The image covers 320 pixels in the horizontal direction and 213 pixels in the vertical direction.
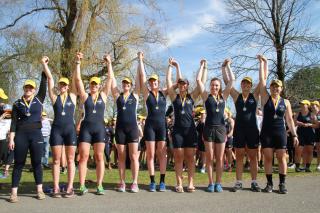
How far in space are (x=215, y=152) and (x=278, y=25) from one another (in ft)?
50.1

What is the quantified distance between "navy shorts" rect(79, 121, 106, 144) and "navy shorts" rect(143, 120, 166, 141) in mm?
1001

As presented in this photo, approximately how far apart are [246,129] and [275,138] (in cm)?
64

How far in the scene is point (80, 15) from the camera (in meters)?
15.9

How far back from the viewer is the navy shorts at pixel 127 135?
8.21 m

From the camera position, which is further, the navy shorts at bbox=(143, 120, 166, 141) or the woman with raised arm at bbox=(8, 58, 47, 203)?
the navy shorts at bbox=(143, 120, 166, 141)

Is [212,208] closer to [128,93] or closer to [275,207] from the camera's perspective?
[275,207]

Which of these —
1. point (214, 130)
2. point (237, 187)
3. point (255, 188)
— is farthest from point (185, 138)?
point (255, 188)

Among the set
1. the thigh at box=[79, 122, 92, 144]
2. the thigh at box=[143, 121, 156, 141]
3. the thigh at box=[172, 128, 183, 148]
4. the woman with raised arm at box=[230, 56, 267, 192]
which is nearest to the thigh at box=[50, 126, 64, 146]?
the thigh at box=[79, 122, 92, 144]

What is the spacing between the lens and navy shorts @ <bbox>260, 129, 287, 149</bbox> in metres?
8.18

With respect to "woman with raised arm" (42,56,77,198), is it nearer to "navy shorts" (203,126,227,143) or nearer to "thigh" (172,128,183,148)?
"thigh" (172,128,183,148)

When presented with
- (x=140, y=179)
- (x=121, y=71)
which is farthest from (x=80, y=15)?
(x=140, y=179)

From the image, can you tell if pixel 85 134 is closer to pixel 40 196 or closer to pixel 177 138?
pixel 40 196

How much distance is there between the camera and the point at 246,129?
27.4ft

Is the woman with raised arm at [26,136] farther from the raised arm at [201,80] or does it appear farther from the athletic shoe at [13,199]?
the raised arm at [201,80]
